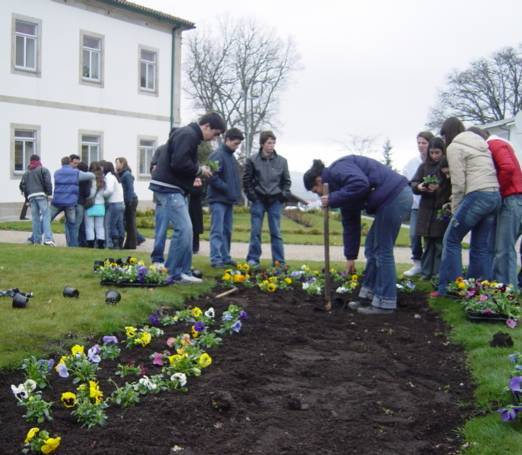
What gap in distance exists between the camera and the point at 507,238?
768 centimetres

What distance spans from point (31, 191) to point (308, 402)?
10.3 m

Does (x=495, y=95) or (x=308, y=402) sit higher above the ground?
(x=495, y=95)

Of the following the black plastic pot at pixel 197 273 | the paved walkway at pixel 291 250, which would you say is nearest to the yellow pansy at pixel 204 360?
the black plastic pot at pixel 197 273

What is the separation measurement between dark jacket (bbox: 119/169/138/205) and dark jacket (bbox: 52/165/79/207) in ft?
2.96

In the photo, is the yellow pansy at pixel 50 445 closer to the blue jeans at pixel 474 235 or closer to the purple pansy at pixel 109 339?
the purple pansy at pixel 109 339

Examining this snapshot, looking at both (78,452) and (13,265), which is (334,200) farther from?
(13,265)

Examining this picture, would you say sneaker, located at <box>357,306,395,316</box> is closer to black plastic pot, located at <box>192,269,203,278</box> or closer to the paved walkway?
black plastic pot, located at <box>192,269,203,278</box>

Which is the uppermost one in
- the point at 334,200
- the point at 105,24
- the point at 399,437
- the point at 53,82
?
the point at 105,24

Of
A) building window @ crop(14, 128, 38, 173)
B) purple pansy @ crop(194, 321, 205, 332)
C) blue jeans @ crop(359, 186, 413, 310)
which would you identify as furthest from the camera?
building window @ crop(14, 128, 38, 173)

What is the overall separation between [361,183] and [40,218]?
348 inches

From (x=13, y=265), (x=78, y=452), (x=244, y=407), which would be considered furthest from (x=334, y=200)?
(x=13, y=265)

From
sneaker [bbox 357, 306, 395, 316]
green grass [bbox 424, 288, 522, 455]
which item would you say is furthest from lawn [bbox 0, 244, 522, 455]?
sneaker [bbox 357, 306, 395, 316]

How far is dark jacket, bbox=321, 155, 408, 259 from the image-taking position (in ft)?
22.3

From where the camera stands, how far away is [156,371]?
16.4 ft
